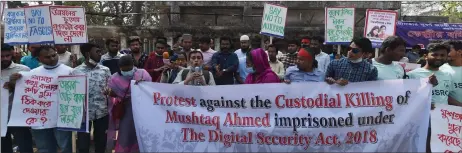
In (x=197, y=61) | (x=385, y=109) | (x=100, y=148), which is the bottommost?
(x=100, y=148)

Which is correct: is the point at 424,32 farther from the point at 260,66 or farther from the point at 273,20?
the point at 260,66

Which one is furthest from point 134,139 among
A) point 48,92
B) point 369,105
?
point 369,105

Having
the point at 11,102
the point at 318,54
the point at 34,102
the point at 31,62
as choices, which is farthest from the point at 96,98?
the point at 318,54

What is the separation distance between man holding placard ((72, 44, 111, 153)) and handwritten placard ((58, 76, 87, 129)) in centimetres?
24

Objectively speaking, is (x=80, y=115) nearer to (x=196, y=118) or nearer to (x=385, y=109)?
(x=196, y=118)

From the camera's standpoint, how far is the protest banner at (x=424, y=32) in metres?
16.8

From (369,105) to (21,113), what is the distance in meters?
3.93

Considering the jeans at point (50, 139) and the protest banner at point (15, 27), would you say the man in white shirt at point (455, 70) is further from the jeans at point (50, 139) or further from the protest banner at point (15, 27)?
the protest banner at point (15, 27)

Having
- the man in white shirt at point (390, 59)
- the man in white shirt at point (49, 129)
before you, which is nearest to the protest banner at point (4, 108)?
the man in white shirt at point (49, 129)

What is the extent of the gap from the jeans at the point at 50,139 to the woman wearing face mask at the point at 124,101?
20.2 inches

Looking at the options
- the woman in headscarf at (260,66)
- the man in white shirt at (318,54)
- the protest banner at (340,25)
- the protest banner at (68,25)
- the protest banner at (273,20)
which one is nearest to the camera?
the woman in headscarf at (260,66)

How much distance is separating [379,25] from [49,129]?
587 centimetres

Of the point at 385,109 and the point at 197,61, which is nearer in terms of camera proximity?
the point at 385,109

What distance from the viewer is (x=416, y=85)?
4785 mm
